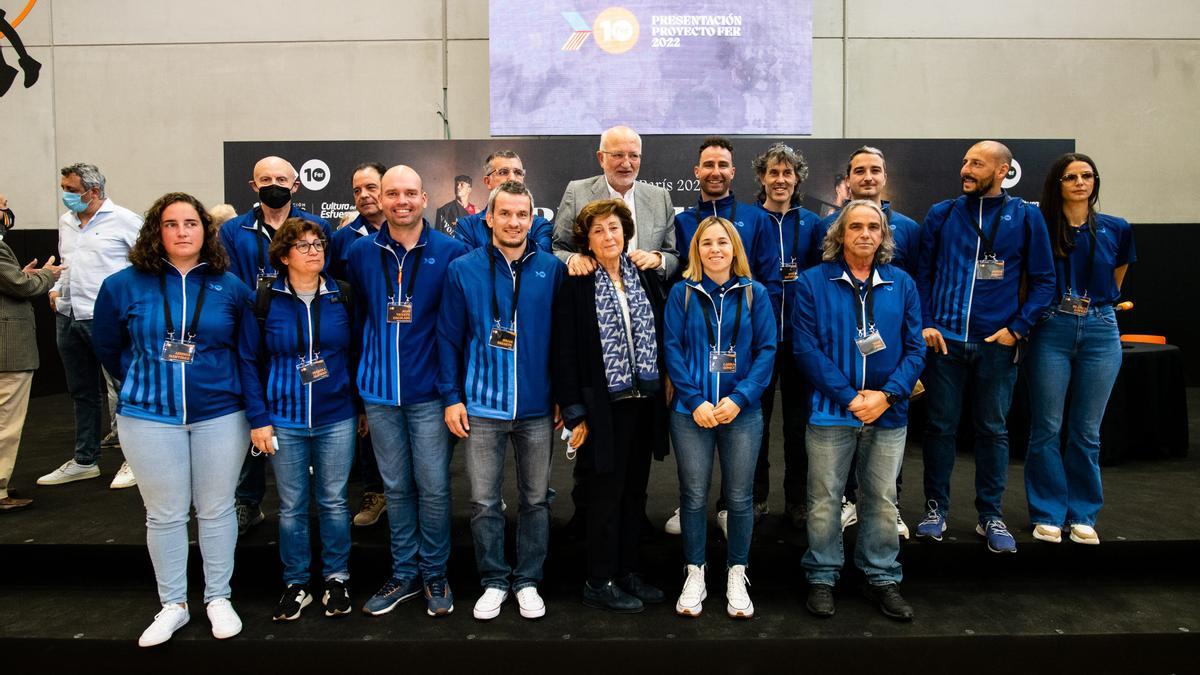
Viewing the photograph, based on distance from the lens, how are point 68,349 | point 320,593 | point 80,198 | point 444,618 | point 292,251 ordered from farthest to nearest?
point 68,349 → point 80,198 → point 320,593 → point 444,618 → point 292,251

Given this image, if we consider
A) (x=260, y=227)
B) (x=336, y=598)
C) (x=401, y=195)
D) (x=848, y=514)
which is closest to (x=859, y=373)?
(x=848, y=514)

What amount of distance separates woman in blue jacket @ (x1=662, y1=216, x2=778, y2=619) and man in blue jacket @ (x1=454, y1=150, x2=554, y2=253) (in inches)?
24.7

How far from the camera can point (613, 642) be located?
245 centimetres

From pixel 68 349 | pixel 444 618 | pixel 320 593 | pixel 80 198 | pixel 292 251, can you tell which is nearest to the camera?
pixel 292 251

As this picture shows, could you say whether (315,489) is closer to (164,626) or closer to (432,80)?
(164,626)

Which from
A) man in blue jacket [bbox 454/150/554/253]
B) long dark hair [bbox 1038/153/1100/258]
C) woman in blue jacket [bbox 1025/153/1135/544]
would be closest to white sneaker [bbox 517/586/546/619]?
man in blue jacket [bbox 454/150/554/253]

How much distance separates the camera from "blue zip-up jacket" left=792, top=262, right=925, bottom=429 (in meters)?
2.55

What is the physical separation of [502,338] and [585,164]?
3.90 m

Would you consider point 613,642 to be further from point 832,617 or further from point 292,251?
point 292,251

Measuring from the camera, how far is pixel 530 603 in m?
2.59

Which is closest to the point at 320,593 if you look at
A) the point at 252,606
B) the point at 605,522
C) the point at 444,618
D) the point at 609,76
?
the point at 252,606

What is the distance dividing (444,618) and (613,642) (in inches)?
25.4

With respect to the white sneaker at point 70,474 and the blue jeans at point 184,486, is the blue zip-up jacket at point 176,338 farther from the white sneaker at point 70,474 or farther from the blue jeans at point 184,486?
the white sneaker at point 70,474

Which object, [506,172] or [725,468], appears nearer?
[725,468]
